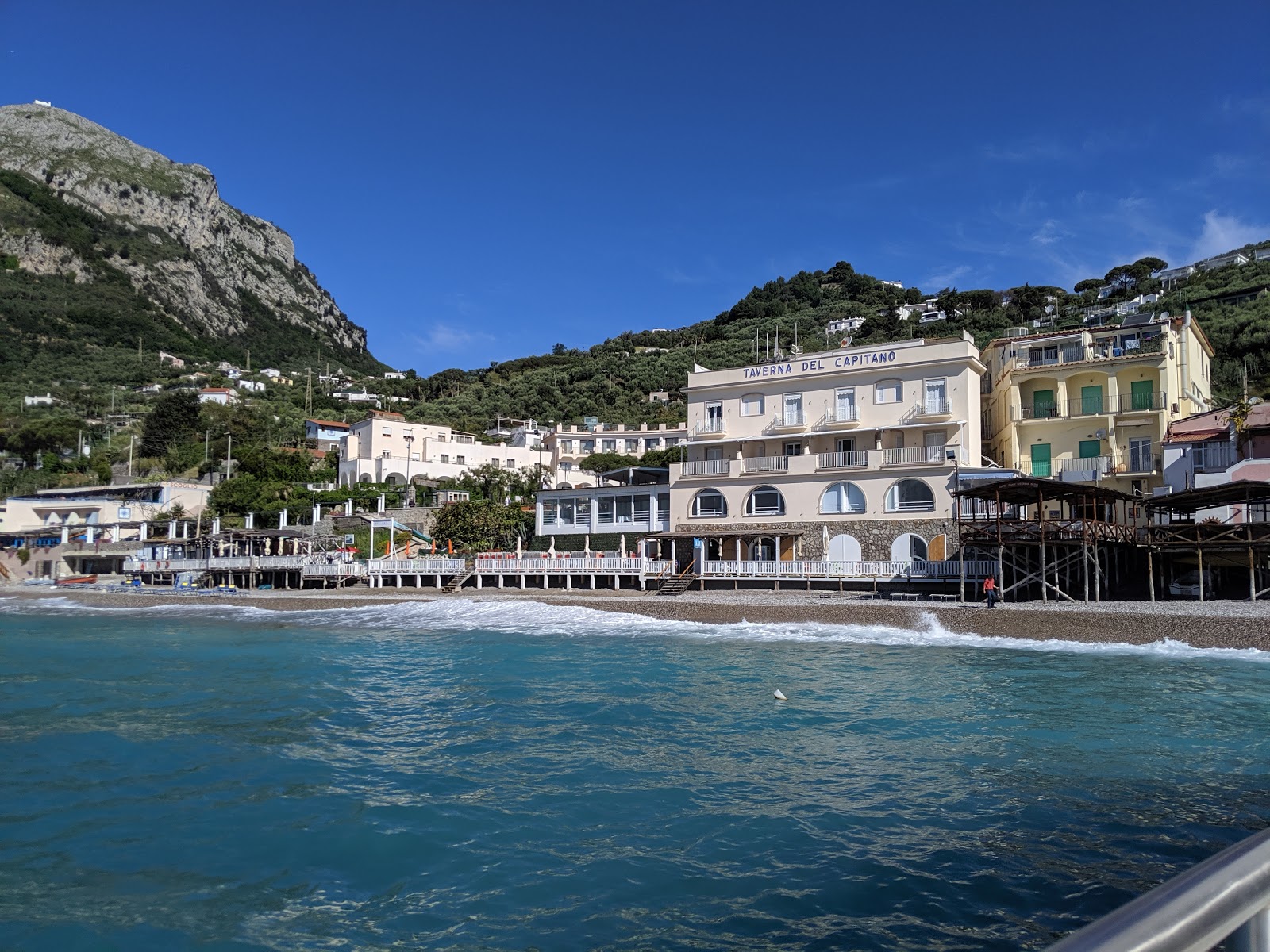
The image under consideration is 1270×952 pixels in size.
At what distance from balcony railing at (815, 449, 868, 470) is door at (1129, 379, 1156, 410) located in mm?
11603

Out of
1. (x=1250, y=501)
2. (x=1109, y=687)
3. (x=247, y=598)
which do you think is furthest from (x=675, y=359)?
(x=1109, y=687)

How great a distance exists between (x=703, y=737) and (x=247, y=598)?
3511 cm

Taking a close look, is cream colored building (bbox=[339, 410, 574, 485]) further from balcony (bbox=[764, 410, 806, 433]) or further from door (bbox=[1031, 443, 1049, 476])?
door (bbox=[1031, 443, 1049, 476])

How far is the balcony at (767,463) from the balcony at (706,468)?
864 millimetres

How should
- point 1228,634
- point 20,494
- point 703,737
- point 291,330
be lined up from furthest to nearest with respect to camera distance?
point 291,330
point 20,494
point 1228,634
point 703,737

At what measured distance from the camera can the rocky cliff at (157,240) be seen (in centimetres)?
12769

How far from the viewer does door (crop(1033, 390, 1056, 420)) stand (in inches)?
1530

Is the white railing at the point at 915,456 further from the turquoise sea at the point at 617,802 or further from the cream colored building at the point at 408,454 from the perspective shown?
the cream colored building at the point at 408,454

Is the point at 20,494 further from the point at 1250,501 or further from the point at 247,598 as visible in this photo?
the point at 1250,501

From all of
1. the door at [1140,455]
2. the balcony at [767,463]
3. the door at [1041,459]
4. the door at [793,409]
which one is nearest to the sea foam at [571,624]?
the balcony at [767,463]

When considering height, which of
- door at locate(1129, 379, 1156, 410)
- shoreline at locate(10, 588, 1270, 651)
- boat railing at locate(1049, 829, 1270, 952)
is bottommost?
shoreline at locate(10, 588, 1270, 651)

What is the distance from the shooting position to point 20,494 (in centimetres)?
6712

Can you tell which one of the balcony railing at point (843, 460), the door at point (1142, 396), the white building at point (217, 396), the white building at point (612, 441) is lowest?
the balcony railing at point (843, 460)

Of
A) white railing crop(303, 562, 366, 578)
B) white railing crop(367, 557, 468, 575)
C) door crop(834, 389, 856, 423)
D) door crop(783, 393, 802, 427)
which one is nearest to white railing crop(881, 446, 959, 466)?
door crop(834, 389, 856, 423)
